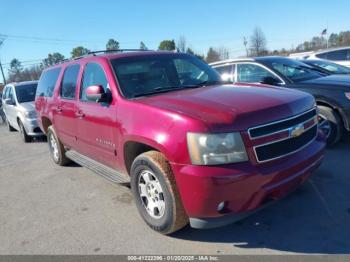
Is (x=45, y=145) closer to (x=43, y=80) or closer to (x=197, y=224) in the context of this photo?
(x=43, y=80)

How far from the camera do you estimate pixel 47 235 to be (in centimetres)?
392

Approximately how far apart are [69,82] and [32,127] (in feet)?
14.9

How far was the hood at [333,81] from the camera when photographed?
5719 millimetres

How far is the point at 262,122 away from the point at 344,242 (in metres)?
1.35

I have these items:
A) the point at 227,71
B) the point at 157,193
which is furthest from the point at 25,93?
the point at 157,193

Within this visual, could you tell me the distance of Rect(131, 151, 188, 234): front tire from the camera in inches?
128

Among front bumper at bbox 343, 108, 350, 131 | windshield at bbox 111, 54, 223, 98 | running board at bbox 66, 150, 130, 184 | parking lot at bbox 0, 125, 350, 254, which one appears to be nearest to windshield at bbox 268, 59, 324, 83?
front bumper at bbox 343, 108, 350, 131

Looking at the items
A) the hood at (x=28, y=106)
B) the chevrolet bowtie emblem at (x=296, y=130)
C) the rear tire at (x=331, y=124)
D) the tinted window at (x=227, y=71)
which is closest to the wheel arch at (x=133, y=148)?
the chevrolet bowtie emblem at (x=296, y=130)

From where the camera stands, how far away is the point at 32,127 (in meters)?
9.35

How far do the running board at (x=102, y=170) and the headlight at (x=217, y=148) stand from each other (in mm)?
1394

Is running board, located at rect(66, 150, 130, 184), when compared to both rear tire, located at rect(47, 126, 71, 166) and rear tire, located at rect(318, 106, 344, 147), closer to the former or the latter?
rear tire, located at rect(47, 126, 71, 166)

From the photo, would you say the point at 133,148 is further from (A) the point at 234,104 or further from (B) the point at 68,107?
(B) the point at 68,107

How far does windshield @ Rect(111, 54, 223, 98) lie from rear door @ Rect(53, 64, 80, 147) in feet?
3.60

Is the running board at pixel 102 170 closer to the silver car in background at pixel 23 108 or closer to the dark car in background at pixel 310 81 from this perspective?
the dark car in background at pixel 310 81
